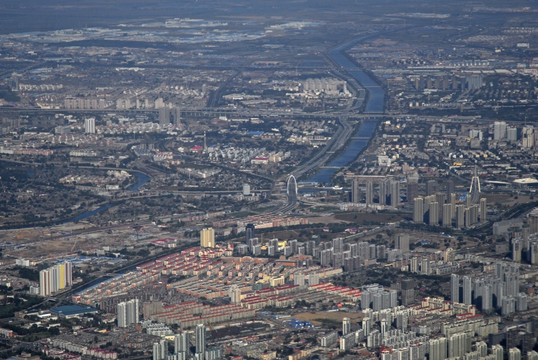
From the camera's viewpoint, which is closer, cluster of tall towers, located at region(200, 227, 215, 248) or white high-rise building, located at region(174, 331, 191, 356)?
white high-rise building, located at region(174, 331, 191, 356)

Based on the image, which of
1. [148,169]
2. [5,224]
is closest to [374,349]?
[5,224]

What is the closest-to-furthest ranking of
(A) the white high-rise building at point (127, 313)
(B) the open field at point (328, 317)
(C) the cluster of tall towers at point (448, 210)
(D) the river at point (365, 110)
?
(A) the white high-rise building at point (127, 313), (B) the open field at point (328, 317), (C) the cluster of tall towers at point (448, 210), (D) the river at point (365, 110)

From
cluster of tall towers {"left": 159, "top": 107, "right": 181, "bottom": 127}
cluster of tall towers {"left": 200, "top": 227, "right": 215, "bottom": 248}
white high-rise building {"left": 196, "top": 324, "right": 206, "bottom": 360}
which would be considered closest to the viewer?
white high-rise building {"left": 196, "top": 324, "right": 206, "bottom": 360}

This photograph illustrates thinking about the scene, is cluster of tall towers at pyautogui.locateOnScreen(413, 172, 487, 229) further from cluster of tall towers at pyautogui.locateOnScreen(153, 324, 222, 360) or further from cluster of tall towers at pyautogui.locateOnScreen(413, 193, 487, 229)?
cluster of tall towers at pyautogui.locateOnScreen(153, 324, 222, 360)

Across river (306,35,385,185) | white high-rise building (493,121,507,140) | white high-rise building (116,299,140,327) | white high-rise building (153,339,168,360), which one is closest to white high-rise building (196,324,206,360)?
white high-rise building (153,339,168,360)

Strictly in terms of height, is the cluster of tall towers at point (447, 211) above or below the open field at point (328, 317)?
above

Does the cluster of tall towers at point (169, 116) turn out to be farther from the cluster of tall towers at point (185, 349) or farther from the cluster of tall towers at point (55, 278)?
the cluster of tall towers at point (185, 349)

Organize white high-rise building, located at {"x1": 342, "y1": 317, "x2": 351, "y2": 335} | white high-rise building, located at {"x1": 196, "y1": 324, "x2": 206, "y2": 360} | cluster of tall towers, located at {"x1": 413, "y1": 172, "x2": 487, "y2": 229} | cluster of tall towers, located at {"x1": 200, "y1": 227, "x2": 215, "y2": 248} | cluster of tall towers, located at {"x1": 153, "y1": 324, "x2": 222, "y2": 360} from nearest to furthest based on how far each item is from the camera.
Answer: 1. cluster of tall towers, located at {"x1": 153, "y1": 324, "x2": 222, "y2": 360}
2. white high-rise building, located at {"x1": 196, "y1": 324, "x2": 206, "y2": 360}
3. white high-rise building, located at {"x1": 342, "y1": 317, "x2": 351, "y2": 335}
4. cluster of tall towers, located at {"x1": 200, "y1": 227, "x2": 215, "y2": 248}
5. cluster of tall towers, located at {"x1": 413, "y1": 172, "x2": 487, "y2": 229}

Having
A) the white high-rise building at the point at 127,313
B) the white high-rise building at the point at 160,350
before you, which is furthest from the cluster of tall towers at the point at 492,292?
the white high-rise building at the point at 160,350

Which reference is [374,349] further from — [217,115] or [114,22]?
[114,22]
